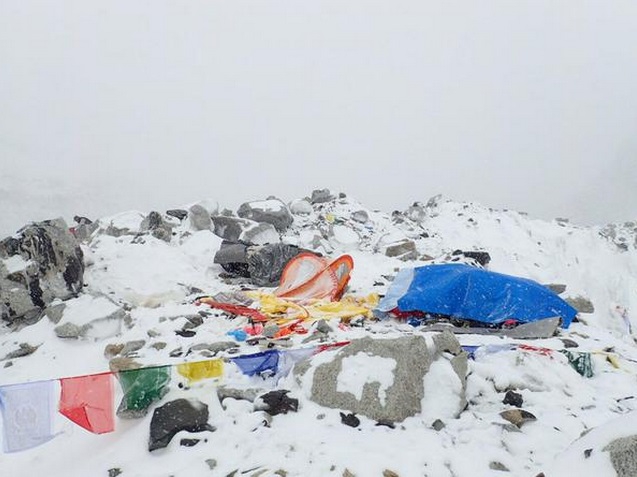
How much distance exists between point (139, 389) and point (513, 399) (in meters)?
3.93

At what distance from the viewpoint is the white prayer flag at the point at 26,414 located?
152 inches

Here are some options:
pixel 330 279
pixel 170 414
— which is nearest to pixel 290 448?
pixel 170 414

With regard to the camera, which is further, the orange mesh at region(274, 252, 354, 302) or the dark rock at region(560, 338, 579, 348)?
the orange mesh at region(274, 252, 354, 302)

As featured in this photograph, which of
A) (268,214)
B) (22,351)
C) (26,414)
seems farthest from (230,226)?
(26,414)

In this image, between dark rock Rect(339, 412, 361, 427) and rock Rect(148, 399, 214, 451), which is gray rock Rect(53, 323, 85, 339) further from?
dark rock Rect(339, 412, 361, 427)

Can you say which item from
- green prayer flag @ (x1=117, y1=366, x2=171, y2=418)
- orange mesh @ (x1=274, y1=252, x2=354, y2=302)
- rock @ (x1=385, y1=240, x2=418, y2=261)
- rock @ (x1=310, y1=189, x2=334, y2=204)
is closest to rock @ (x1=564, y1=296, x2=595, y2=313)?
orange mesh @ (x1=274, y1=252, x2=354, y2=302)

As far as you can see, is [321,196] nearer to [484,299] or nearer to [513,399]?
[484,299]

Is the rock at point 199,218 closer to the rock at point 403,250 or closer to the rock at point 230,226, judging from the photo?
the rock at point 230,226

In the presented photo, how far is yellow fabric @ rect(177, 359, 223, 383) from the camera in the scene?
4762mm

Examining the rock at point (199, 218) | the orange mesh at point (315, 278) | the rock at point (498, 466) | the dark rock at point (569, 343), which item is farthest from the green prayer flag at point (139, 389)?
the rock at point (199, 218)

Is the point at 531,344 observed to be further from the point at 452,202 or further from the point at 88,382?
the point at 452,202

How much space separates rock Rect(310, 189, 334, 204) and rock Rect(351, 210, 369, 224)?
7.95 ft

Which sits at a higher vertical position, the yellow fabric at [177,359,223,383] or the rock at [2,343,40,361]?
the yellow fabric at [177,359,223,383]

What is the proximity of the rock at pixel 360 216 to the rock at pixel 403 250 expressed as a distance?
512 cm
